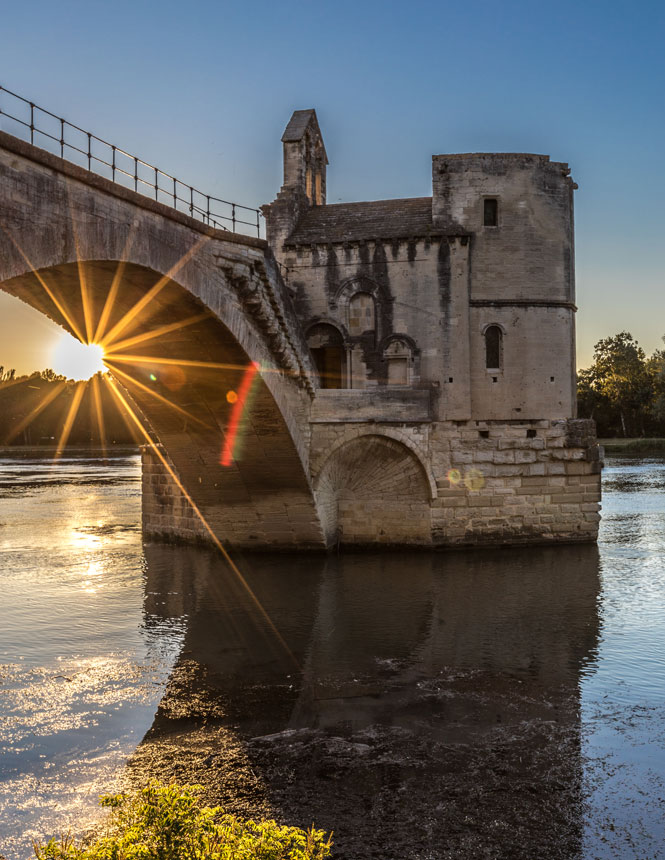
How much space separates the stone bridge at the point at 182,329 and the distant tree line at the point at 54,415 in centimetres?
7370

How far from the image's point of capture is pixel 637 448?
66.6 metres

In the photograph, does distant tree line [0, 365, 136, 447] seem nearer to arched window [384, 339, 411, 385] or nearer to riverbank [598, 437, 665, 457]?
riverbank [598, 437, 665, 457]

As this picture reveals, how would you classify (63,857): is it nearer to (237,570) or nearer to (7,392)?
(237,570)

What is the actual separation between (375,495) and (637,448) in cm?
5273

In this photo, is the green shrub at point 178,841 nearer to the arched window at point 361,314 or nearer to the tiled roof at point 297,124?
the arched window at point 361,314

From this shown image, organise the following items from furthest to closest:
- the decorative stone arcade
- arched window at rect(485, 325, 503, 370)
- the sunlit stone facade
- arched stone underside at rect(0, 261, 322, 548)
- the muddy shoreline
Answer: arched window at rect(485, 325, 503, 370), the sunlit stone facade, arched stone underside at rect(0, 261, 322, 548), the decorative stone arcade, the muddy shoreline

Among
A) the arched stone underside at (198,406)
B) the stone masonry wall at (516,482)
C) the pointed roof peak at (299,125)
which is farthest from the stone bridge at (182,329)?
the pointed roof peak at (299,125)

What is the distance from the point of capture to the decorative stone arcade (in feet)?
39.1

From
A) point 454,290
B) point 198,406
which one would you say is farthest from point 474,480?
point 198,406

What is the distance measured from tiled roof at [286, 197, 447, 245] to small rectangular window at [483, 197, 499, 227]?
1.54 meters

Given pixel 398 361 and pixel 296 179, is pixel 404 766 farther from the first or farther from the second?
pixel 296 179

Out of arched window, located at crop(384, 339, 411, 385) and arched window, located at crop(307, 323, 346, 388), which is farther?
arched window, located at crop(307, 323, 346, 388)

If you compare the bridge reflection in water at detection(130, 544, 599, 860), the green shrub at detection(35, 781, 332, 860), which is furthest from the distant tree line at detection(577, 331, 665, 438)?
the green shrub at detection(35, 781, 332, 860)

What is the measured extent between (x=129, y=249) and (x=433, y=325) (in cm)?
1258
